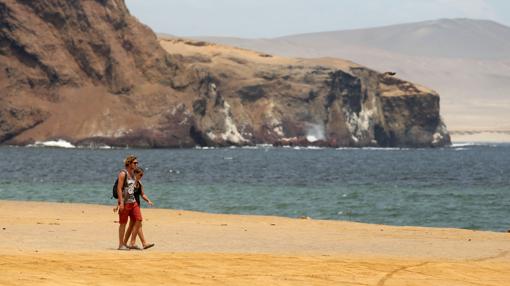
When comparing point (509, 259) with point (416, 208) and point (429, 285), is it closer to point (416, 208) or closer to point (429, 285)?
point (429, 285)

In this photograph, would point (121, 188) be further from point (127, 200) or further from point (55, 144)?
point (55, 144)

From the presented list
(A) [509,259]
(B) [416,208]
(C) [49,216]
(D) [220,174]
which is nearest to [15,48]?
(D) [220,174]

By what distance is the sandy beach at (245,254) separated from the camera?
20422 mm

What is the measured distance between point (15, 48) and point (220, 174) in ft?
361

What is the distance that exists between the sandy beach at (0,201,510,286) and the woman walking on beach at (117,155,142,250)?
517 mm

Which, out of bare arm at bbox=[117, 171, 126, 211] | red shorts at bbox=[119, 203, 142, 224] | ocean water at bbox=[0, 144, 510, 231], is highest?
bare arm at bbox=[117, 171, 126, 211]

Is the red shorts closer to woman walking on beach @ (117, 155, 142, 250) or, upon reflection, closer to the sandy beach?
woman walking on beach @ (117, 155, 142, 250)

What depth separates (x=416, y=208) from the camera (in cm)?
5450

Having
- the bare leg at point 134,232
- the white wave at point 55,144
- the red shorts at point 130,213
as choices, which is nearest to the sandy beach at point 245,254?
the bare leg at point 134,232

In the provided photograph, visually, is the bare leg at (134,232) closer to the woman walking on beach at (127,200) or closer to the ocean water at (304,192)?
the woman walking on beach at (127,200)

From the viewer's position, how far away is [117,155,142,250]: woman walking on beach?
25.6 metres

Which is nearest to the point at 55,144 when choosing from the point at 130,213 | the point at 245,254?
the point at 130,213

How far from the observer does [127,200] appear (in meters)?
25.9

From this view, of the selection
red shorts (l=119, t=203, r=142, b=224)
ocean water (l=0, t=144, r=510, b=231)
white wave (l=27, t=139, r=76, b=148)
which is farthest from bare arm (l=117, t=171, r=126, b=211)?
white wave (l=27, t=139, r=76, b=148)
